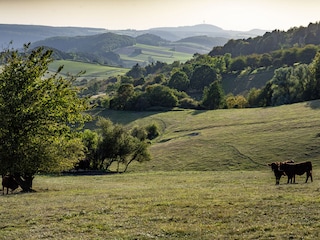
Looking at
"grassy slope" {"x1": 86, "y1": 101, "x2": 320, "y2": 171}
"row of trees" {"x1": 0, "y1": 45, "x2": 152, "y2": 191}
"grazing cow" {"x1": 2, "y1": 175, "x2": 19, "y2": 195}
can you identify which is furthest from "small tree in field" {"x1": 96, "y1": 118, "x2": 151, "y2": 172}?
"grazing cow" {"x1": 2, "y1": 175, "x2": 19, "y2": 195}

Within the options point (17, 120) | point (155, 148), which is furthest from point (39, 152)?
point (155, 148)

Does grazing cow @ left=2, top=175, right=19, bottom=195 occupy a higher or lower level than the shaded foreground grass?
lower

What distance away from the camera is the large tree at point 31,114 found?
3177 cm

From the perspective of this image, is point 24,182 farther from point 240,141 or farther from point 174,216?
point 240,141

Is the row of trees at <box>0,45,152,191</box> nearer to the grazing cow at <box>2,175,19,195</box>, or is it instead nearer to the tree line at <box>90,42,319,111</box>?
the grazing cow at <box>2,175,19,195</box>

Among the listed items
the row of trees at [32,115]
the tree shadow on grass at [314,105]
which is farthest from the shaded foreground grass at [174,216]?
the tree shadow on grass at [314,105]

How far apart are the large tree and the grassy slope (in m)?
30.5

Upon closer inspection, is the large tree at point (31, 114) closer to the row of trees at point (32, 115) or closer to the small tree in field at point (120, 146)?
the row of trees at point (32, 115)

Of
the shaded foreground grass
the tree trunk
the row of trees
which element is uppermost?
the row of trees

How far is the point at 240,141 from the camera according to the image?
233 feet

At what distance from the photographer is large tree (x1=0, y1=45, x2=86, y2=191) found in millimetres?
31766

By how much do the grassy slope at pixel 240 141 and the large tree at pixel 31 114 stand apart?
100ft

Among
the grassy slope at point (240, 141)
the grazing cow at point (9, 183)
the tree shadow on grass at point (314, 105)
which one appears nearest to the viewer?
the grazing cow at point (9, 183)

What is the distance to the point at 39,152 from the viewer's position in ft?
109
